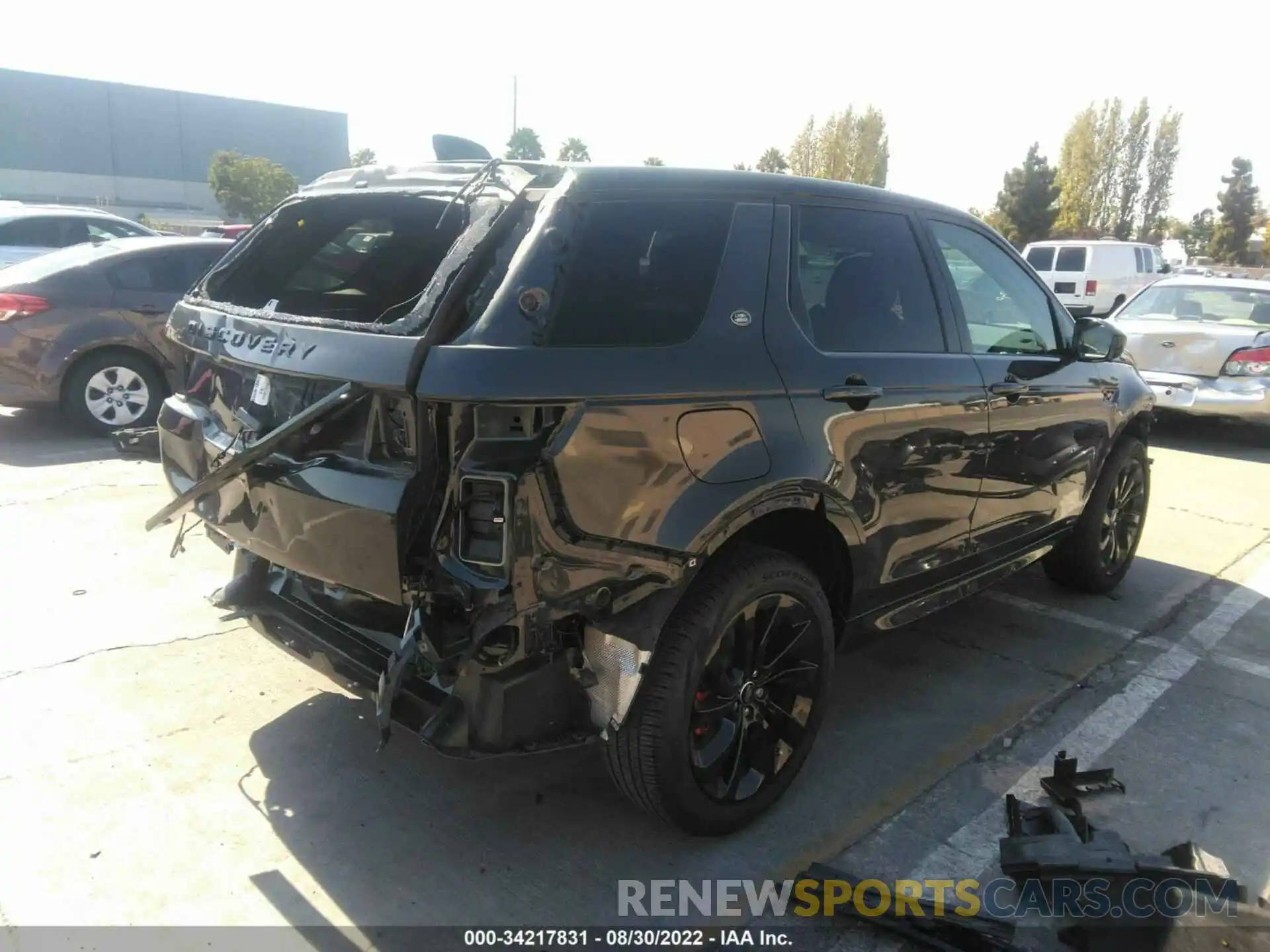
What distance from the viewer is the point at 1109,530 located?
4922mm

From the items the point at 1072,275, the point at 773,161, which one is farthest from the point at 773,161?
the point at 1072,275

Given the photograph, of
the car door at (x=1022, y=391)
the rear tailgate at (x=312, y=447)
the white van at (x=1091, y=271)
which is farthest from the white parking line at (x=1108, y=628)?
the white van at (x=1091, y=271)

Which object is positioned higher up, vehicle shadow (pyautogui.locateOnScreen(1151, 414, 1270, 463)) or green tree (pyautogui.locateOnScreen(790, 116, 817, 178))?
green tree (pyautogui.locateOnScreen(790, 116, 817, 178))

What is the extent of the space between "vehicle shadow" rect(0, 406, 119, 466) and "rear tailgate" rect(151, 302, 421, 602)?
4632 mm

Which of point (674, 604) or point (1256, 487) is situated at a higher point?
point (674, 604)

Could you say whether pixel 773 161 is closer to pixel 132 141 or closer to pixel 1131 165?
pixel 1131 165

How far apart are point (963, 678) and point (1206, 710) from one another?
97 cm

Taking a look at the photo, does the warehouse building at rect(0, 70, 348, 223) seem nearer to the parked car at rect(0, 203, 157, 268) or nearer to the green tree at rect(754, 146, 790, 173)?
the green tree at rect(754, 146, 790, 173)

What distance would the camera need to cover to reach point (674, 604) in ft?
8.04

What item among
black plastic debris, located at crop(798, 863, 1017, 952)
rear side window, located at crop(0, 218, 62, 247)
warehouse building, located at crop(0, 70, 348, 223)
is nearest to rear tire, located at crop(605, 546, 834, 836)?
black plastic debris, located at crop(798, 863, 1017, 952)

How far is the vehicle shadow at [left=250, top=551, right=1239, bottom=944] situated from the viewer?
8.39 feet

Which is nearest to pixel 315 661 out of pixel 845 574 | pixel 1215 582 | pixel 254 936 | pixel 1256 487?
pixel 254 936

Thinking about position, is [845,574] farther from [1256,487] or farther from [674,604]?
[1256,487]

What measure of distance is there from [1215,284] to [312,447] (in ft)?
36.3
